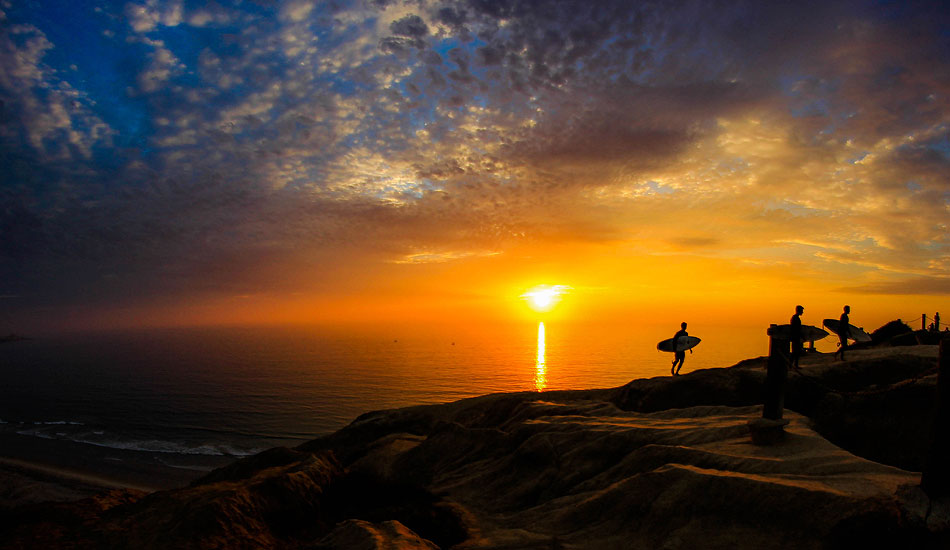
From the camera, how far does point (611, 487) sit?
427 inches

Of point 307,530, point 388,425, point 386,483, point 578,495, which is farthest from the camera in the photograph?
point 388,425

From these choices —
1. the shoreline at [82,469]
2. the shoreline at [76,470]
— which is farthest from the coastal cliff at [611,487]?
the shoreline at [76,470]

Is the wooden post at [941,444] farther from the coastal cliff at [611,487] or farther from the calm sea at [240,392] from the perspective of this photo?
the calm sea at [240,392]

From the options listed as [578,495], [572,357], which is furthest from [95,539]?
[572,357]

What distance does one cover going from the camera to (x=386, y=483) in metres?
16.9

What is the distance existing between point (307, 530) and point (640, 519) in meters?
9.61

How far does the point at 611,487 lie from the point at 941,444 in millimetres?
6255

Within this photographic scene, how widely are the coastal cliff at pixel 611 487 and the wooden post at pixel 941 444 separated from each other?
9.8 inches

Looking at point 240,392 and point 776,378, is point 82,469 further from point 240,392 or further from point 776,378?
point 776,378

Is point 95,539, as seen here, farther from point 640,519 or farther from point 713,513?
point 713,513

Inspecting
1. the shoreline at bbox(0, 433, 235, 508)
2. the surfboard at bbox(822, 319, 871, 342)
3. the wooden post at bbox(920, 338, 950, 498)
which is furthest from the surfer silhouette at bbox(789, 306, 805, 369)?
the shoreline at bbox(0, 433, 235, 508)

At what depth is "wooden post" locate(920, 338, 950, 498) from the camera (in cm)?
713

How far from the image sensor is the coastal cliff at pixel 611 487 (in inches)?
313

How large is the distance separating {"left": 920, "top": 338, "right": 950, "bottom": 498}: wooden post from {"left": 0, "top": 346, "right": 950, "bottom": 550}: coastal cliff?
0.25m
